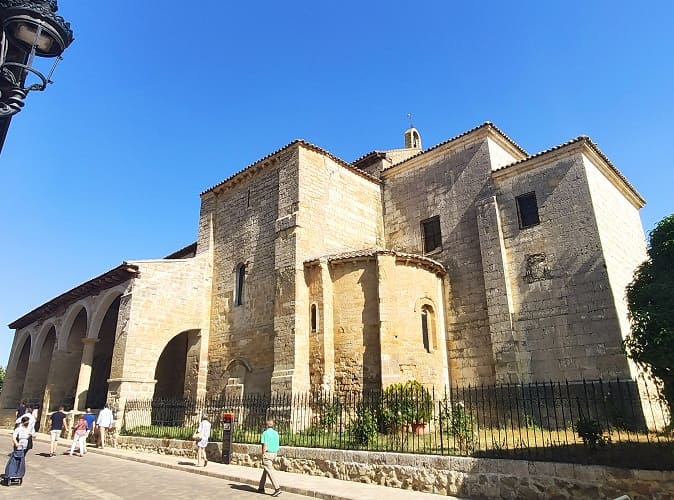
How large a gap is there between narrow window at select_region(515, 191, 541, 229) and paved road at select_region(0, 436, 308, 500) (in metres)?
11.1

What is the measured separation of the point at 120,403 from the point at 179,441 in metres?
4.13

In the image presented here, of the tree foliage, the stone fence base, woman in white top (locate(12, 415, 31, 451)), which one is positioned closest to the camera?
the stone fence base

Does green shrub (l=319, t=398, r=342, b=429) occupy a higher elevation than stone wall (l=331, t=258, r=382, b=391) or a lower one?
lower

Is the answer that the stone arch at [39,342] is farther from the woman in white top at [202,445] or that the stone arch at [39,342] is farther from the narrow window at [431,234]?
the narrow window at [431,234]

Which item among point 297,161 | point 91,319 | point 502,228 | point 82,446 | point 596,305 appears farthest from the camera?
point 91,319

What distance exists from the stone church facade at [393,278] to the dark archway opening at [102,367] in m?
3.03

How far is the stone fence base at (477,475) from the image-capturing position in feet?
22.1

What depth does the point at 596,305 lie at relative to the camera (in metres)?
13.2

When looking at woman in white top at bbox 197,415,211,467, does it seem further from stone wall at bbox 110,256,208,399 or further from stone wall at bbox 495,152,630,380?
stone wall at bbox 495,152,630,380

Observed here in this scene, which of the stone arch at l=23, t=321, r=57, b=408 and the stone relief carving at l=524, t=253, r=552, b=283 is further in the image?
the stone arch at l=23, t=321, r=57, b=408

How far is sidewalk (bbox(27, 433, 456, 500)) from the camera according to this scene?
8359 mm

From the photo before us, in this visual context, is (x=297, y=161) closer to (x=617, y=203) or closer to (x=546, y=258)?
(x=546, y=258)

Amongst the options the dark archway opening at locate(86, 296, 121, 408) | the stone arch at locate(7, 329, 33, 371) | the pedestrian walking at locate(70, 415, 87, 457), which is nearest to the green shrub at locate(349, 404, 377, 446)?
the pedestrian walking at locate(70, 415, 87, 457)

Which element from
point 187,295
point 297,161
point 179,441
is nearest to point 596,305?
point 297,161
